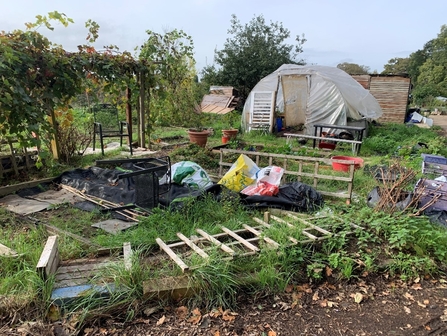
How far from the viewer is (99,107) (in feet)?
26.4

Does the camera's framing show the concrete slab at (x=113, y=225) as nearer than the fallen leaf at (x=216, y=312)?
No

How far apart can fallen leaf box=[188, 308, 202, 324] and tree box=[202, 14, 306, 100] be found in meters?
14.0

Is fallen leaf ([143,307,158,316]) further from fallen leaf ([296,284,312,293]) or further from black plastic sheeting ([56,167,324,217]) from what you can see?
black plastic sheeting ([56,167,324,217])

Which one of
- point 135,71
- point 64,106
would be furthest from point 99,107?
point 64,106

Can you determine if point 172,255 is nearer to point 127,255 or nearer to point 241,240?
point 127,255

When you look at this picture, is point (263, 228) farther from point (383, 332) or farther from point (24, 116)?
point (24, 116)

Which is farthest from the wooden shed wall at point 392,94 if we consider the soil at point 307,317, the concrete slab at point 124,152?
the soil at point 307,317

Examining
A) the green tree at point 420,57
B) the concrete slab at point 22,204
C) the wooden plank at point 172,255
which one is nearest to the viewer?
the wooden plank at point 172,255

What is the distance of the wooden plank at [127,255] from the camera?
224 cm

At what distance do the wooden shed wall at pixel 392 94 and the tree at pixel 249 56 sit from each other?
4.57 m

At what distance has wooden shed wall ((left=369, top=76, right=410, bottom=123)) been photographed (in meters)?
14.7

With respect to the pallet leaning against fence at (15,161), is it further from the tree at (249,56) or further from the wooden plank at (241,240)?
the tree at (249,56)

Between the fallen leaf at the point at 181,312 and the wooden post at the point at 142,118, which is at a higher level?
the wooden post at the point at 142,118

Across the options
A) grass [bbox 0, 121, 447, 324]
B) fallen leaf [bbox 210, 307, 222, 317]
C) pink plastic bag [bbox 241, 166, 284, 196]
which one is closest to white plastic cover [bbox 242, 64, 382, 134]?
pink plastic bag [bbox 241, 166, 284, 196]
